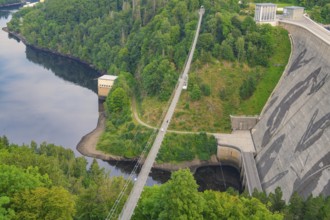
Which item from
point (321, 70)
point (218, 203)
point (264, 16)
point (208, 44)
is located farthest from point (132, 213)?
point (264, 16)

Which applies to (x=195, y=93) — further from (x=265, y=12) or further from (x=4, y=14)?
(x=4, y=14)

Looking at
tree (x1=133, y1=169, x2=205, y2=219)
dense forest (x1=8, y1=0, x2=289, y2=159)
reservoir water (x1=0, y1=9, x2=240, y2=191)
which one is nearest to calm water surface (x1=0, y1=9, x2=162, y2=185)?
reservoir water (x1=0, y1=9, x2=240, y2=191)

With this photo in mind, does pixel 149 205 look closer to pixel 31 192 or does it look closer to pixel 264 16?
pixel 31 192

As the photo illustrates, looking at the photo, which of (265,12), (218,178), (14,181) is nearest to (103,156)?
(218,178)

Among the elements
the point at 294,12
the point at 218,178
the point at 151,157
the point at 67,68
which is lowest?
the point at 67,68

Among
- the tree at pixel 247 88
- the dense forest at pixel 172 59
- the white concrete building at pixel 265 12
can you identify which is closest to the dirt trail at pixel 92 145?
the dense forest at pixel 172 59
